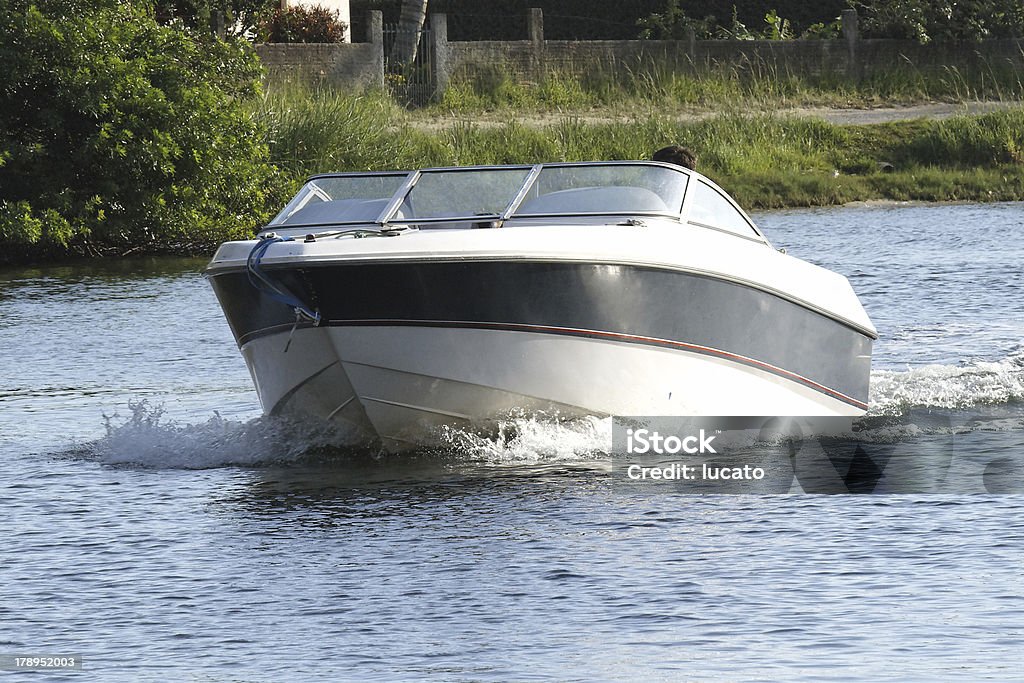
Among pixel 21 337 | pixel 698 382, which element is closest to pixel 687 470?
pixel 698 382

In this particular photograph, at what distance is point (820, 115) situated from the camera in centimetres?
3562

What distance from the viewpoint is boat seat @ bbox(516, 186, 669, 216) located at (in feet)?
29.3

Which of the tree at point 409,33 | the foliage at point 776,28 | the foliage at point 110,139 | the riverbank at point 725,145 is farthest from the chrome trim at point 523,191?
the foliage at point 776,28

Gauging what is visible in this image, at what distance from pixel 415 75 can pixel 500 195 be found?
89.6 feet

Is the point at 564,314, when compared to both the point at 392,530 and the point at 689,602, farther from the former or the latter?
the point at 689,602

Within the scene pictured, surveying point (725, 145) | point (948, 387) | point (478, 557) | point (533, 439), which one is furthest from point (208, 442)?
point (725, 145)

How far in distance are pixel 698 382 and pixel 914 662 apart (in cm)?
380

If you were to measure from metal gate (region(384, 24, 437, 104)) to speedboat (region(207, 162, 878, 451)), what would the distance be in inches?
1035

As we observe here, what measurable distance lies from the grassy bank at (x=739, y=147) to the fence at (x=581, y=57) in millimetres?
3249

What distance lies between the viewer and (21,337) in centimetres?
1510

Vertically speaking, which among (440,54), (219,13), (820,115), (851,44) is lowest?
Result: (820,115)

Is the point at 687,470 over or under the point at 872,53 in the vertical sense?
under

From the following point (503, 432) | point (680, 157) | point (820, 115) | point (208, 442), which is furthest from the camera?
point (820, 115)

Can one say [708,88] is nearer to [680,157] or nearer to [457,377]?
[680,157]
